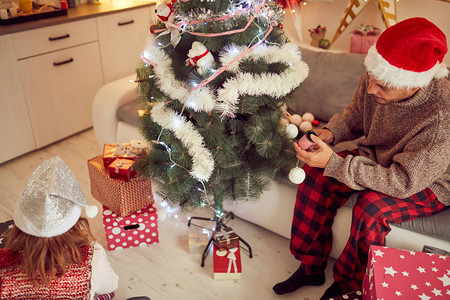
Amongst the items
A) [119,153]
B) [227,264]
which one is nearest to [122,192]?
[119,153]

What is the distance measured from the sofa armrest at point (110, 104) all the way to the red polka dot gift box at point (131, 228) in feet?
2.06

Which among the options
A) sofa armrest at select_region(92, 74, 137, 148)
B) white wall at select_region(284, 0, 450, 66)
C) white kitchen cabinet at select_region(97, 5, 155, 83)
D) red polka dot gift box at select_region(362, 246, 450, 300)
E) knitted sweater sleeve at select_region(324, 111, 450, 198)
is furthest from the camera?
white kitchen cabinet at select_region(97, 5, 155, 83)

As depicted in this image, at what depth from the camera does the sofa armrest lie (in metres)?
2.36

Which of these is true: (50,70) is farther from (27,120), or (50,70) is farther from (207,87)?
(207,87)

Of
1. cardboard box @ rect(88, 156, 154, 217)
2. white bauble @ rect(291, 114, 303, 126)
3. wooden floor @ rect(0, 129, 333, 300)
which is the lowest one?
wooden floor @ rect(0, 129, 333, 300)

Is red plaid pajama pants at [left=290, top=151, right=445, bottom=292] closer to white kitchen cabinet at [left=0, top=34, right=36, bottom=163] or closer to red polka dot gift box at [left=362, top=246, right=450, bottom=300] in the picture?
red polka dot gift box at [left=362, top=246, right=450, bottom=300]

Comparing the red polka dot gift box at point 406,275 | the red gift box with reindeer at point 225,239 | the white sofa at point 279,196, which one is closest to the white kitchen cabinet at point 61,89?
the white sofa at point 279,196

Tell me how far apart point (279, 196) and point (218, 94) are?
0.66 m

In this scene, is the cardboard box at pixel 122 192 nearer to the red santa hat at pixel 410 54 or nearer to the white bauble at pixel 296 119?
the white bauble at pixel 296 119

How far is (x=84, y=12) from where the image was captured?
9.31 feet

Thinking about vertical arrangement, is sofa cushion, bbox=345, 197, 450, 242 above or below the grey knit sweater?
below

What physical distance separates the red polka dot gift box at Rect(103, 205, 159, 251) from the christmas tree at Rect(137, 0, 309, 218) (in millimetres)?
254

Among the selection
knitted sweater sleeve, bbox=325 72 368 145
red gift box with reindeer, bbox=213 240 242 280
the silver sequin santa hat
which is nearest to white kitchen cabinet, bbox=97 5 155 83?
knitted sweater sleeve, bbox=325 72 368 145

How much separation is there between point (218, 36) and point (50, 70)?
5.37 ft
